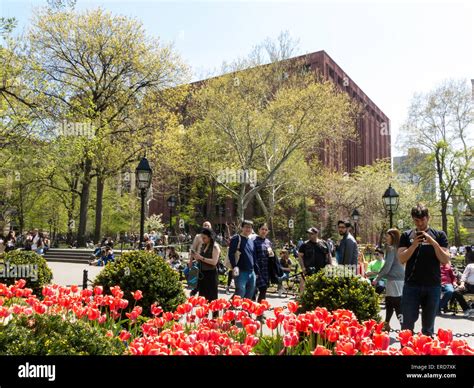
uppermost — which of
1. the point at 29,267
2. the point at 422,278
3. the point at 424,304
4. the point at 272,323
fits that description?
the point at 422,278

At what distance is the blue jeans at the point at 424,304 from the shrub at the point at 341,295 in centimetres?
70

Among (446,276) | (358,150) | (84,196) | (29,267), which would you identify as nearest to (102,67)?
(84,196)

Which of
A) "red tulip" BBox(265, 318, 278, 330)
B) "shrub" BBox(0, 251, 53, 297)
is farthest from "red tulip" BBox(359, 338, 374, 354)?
"shrub" BBox(0, 251, 53, 297)

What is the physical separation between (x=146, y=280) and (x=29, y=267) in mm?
4443

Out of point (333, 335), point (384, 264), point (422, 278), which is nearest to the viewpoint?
point (333, 335)

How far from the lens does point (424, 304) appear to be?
431 centimetres

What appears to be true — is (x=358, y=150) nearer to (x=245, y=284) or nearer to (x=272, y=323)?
(x=245, y=284)

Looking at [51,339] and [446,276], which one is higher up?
[51,339]

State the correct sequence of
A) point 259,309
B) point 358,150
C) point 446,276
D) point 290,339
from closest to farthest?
point 290,339, point 259,309, point 446,276, point 358,150

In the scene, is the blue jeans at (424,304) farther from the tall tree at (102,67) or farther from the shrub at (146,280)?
the tall tree at (102,67)

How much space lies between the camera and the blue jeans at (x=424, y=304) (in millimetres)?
4258

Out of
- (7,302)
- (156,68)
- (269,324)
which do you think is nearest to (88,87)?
(156,68)
